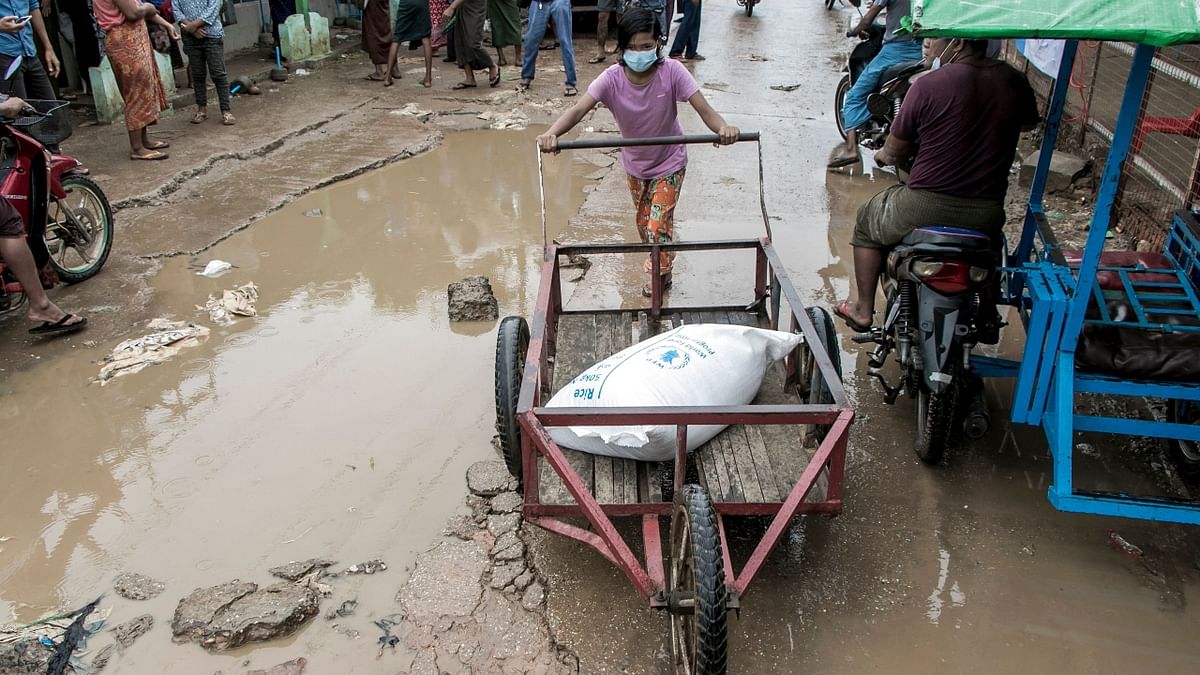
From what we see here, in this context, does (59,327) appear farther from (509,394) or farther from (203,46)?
(203,46)

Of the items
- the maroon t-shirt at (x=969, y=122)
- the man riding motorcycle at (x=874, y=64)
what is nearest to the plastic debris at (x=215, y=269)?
the maroon t-shirt at (x=969, y=122)

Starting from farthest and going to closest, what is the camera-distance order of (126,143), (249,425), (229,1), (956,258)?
1. (229,1)
2. (126,143)
3. (249,425)
4. (956,258)

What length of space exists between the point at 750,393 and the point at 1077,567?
4.20 ft

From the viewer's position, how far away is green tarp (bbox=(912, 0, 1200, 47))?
239 cm

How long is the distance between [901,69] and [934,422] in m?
4.17

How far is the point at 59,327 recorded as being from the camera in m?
4.70

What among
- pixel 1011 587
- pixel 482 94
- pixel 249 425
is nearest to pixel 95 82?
pixel 482 94

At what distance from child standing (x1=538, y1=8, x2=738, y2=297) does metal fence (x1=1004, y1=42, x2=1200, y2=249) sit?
2943mm

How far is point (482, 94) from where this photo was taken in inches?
400

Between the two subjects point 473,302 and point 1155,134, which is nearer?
point 473,302

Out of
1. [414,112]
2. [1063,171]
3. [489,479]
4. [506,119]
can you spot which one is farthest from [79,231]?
[1063,171]

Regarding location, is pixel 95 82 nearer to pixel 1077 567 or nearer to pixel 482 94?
pixel 482 94

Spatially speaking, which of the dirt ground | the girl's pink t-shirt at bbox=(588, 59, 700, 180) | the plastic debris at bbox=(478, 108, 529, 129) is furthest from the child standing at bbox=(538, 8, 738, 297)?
the plastic debris at bbox=(478, 108, 529, 129)

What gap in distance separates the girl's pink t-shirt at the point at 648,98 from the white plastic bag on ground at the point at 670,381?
1.49 meters
